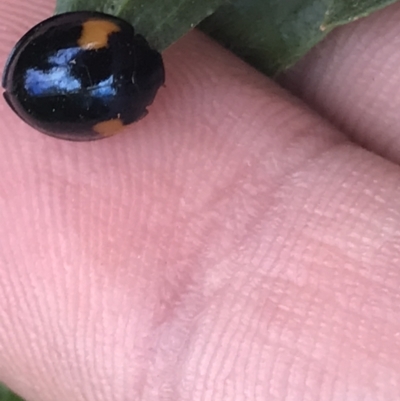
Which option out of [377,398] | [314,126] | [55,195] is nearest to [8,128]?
[55,195]

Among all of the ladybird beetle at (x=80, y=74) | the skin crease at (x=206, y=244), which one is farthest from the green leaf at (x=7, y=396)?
the ladybird beetle at (x=80, y=74)

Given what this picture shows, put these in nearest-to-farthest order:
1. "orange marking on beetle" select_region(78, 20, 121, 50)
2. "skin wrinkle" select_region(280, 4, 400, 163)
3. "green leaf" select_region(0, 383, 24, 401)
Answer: "orange marking on beetle" select_region(78, 20, 121, 50) < "skin wrinkle" select_region(280, 4, 400, 163) < "green leaf" select_region(0, 383, 24, 401)

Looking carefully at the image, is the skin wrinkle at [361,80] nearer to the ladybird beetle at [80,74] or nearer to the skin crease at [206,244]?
the skin crease at [206,244]

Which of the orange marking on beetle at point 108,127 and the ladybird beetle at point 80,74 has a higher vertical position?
the ladybird beetle at point 80,74

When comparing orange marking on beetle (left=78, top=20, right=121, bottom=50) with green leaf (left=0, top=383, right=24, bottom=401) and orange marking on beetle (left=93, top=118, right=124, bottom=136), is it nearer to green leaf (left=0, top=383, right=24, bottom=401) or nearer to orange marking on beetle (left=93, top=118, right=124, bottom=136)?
orange marking on beetle (left=93, top=118, right=124, bottom=136)

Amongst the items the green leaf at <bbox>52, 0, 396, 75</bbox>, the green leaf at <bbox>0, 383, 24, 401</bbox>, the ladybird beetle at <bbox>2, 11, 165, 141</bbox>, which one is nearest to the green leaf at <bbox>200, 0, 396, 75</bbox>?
the green leaf at <bbox>52, 0, 396, 75</bbox>

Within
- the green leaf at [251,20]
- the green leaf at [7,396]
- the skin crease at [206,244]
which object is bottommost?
the green leaf at [7,396]

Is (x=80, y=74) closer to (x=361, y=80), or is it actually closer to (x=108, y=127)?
(x=108, y=127)
